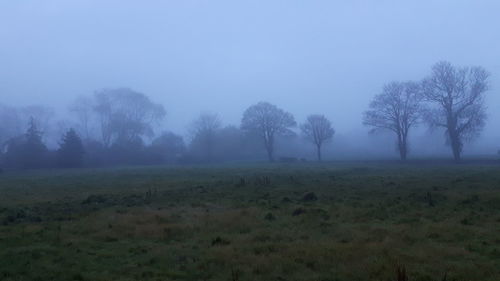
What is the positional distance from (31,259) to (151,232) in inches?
171

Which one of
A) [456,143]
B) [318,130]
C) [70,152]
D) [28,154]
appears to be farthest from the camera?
[318,130]

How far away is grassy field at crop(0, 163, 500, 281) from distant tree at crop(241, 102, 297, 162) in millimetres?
68117

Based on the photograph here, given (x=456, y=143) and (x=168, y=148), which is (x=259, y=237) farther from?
(x=168, y=148)

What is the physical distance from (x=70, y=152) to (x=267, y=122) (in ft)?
129

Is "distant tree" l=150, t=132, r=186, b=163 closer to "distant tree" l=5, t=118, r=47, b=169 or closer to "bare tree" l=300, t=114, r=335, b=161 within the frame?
"distant tree" l=5, t=118, r=47, b=169

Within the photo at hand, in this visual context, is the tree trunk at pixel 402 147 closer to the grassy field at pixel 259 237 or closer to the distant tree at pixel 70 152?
the grassy field at pixel 259 237

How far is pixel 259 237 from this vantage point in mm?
14820

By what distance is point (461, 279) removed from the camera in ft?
32.0

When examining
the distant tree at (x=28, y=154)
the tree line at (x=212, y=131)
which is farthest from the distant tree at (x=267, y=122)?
the distant tree at (x=28, y=154)

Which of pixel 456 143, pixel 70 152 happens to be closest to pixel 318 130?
pixel 456 143

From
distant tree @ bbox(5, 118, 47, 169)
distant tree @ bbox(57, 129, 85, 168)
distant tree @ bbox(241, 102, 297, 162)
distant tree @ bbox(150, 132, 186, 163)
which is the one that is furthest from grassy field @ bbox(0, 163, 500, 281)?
distant tree @ bbox(150, 132, 186, 163)

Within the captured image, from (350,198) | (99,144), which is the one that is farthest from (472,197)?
(99,144)

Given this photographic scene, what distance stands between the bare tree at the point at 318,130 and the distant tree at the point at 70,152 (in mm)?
44932

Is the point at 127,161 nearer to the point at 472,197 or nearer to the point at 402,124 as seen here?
the point at 402,124
